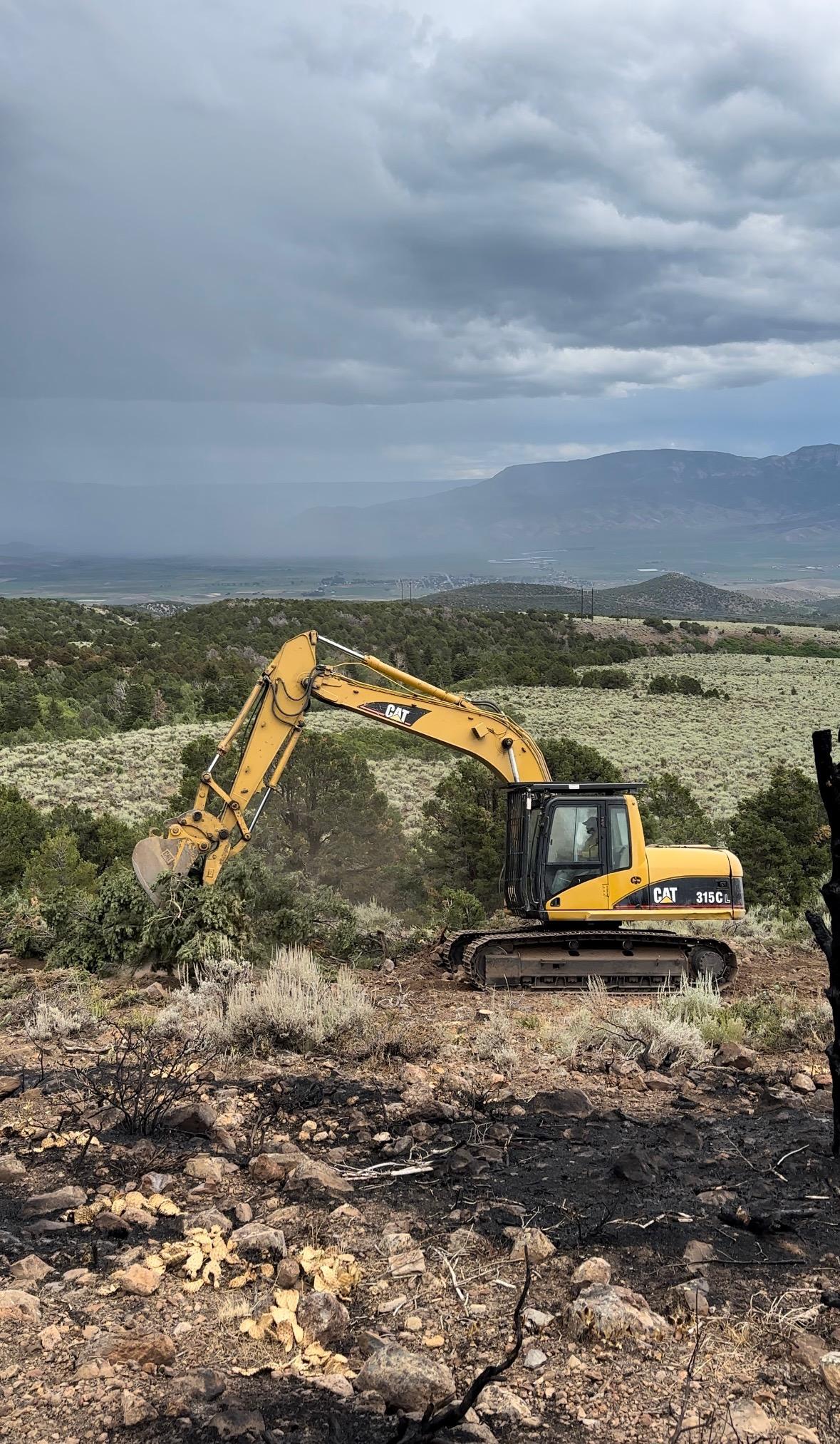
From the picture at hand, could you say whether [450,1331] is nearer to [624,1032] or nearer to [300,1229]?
[300,1229]

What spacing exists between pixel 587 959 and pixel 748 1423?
29.0 feet

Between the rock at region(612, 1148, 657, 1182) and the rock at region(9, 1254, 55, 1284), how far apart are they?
2862 millimetres

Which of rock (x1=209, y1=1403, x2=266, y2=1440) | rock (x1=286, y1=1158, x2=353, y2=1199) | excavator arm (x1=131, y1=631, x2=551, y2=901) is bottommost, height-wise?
rock (x1=286, y1=1158, x2=353, y2=1199)

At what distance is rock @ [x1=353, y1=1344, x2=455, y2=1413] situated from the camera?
11.7 feet

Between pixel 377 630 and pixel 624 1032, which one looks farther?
pixel 377 630

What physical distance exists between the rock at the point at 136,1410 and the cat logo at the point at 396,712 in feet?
29.8

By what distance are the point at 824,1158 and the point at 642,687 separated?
4497cm

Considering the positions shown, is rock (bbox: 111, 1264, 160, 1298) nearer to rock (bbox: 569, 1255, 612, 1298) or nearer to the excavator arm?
rock (bbox: 569, 1255, 612, 1298)

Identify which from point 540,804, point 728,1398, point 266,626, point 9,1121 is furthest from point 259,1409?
point 266,626

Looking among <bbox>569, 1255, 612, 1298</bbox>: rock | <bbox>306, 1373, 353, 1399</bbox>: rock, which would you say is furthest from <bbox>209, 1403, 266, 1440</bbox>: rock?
Result: <bbox>569, 1255, 612, 1298</bbox>: rock

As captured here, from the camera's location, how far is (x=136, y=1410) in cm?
347

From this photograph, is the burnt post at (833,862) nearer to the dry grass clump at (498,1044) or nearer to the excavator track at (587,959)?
the dry grass clump at (498,1044)

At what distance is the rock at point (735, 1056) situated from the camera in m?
7.96

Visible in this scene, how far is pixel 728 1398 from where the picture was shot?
368 centimetres
